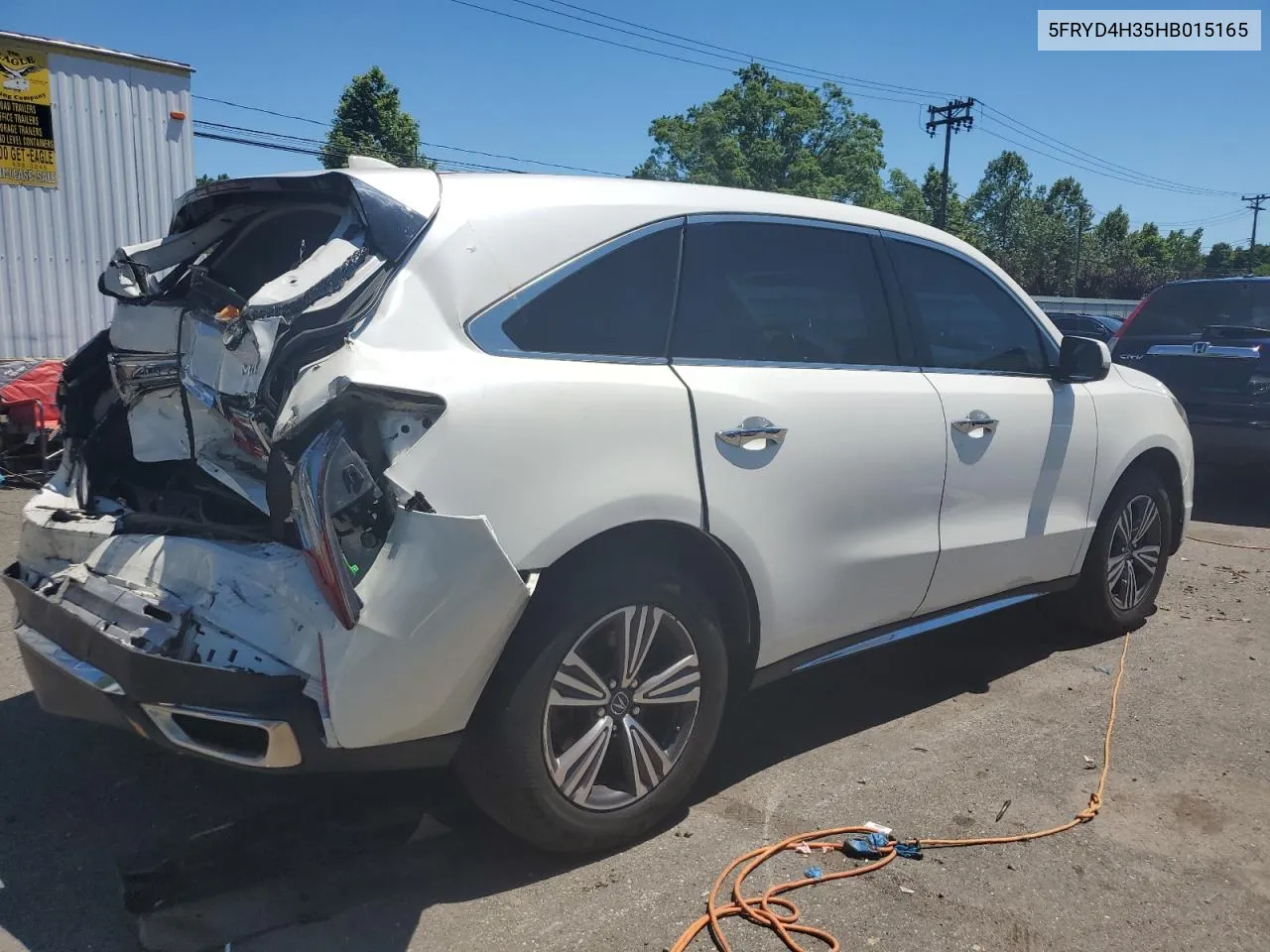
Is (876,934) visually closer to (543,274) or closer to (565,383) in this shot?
(565,383)

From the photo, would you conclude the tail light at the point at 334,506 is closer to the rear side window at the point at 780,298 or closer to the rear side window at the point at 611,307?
the rear side window at the point at 611,307

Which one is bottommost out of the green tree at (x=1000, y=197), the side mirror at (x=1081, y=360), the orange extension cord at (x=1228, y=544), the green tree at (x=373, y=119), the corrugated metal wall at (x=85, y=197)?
the orange extension cord at (x=1228, y=544)

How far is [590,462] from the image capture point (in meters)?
2.71

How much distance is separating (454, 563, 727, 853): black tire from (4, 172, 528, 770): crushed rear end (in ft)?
0.31

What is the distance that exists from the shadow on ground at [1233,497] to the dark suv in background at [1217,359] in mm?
420

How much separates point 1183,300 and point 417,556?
8444 mm

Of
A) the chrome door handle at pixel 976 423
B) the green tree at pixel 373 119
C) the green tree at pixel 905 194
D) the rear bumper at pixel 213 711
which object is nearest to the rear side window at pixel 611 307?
the rear bumper at pixel 213 711

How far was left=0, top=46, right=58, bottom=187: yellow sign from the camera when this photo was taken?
8031 millimetres

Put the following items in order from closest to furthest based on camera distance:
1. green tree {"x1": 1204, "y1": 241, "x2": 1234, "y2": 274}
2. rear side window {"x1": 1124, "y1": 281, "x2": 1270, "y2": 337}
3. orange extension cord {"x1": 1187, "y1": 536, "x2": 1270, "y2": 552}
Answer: orange extension cord {"x1": 1187, "y1": 536, "x2": 1270, "y2": 552} < rear side window {"x1": 1124, "y1": 281, "x2": 1270, "y2": 337} < green tree {"x1": 1204, "y1": 241, "x2": 1234, "y2": 274}

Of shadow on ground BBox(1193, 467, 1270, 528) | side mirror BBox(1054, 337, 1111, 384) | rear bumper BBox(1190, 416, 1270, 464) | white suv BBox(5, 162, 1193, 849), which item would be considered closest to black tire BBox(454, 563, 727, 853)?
white suv BBox(5, 162, 1193, 849)

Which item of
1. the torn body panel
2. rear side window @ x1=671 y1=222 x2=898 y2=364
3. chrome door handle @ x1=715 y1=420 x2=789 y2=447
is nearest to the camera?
the torn body panel

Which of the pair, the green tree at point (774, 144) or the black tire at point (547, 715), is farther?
the green tree at point (774, 144)

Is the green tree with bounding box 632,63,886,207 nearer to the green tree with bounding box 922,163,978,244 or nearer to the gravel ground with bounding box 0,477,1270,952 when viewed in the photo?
the green tree with bounding box 922,163,978,244

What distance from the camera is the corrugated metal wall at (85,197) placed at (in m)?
8.41
